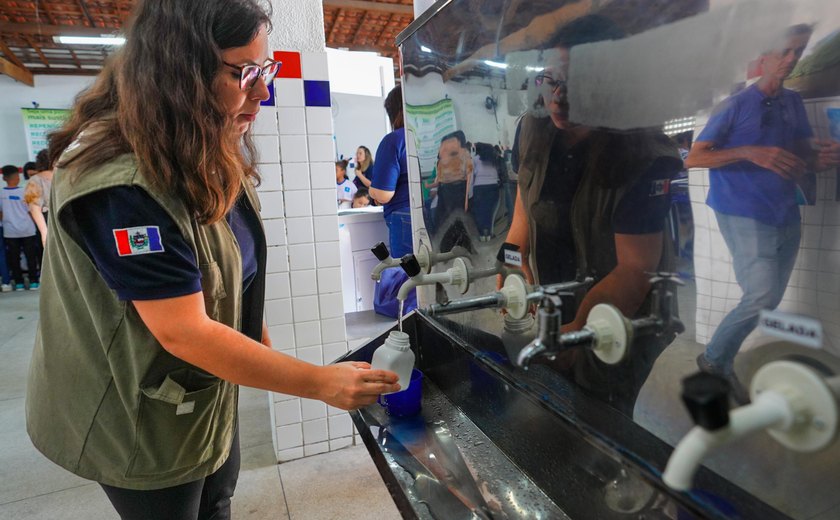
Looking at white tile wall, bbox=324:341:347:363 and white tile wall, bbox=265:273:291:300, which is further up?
white tile wall, bbox=265:273:291:300

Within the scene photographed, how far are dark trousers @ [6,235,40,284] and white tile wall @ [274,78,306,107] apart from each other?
5.89 m

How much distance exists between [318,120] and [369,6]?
19.0 ft

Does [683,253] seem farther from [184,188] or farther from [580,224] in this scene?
[184,188]

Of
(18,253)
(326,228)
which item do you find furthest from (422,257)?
(18,253)

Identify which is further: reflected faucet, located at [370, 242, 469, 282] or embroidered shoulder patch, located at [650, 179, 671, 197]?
reflected faucet, located at [370, 242, 469, 282]

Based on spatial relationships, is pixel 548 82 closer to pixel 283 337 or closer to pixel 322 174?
pixel 322 174

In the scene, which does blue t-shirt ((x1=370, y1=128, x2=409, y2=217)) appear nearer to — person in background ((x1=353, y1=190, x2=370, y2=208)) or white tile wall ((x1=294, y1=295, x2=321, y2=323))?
white tile wall ((x1=294, y1=295, x2=321, y2=323))

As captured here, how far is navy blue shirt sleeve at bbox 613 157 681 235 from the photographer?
0.57 meters

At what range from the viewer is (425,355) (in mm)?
1247

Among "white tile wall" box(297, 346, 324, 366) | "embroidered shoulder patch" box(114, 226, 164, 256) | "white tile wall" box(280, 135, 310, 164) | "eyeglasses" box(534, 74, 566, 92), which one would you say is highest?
"white tile wall" box(280, 135, 310, 164)

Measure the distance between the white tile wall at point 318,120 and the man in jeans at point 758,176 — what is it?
1.72 metres

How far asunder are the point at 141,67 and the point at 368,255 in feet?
8.33

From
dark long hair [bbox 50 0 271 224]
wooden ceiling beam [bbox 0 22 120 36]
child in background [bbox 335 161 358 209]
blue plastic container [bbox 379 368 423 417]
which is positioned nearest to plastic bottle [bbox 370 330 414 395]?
blue plastic container [bbox 379 368 423 417]

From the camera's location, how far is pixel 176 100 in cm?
81
